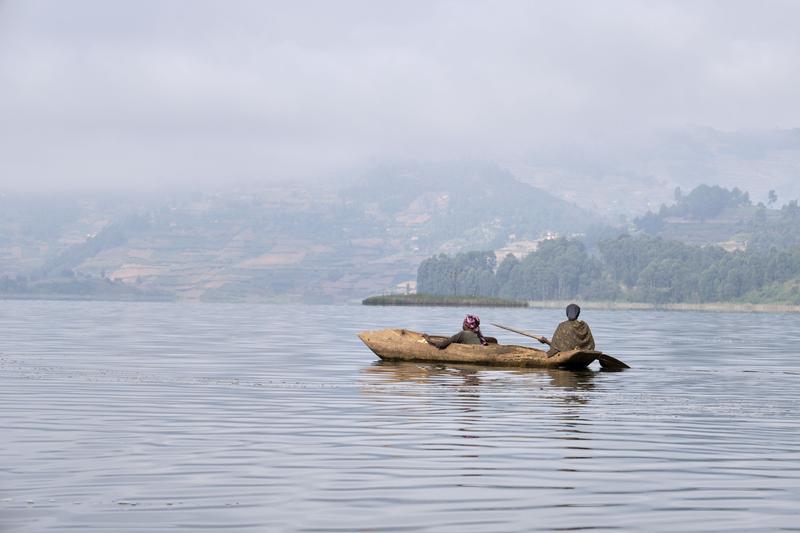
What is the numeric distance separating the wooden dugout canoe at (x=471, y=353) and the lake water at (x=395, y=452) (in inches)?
91.1

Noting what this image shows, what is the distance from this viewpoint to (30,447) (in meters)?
26.5

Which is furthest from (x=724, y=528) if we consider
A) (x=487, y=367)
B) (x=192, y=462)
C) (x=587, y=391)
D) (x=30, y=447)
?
(x=487, y=367)

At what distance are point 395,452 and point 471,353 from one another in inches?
1118

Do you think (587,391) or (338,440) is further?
(587,391)

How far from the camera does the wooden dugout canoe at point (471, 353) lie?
174 feet

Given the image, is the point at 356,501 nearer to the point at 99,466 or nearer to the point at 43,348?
the point at 99,466

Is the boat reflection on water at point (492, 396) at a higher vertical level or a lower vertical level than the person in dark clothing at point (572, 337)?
lower

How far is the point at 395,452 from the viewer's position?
26.5 m

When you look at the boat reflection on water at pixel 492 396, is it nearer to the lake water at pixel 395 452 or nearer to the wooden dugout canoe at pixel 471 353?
the lake water at pixel 395 452

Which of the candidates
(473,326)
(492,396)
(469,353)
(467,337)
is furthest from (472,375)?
(492,396)

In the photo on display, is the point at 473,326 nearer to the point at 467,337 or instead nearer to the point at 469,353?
the point at 467,337

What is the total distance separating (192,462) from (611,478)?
7504 mm

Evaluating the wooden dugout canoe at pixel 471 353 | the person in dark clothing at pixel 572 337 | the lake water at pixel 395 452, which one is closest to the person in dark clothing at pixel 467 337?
the wooden dugout canoe at pixel 471 353

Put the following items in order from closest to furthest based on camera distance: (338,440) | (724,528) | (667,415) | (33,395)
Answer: (724,528)
(338,440)
(667,415)
(33,395)
